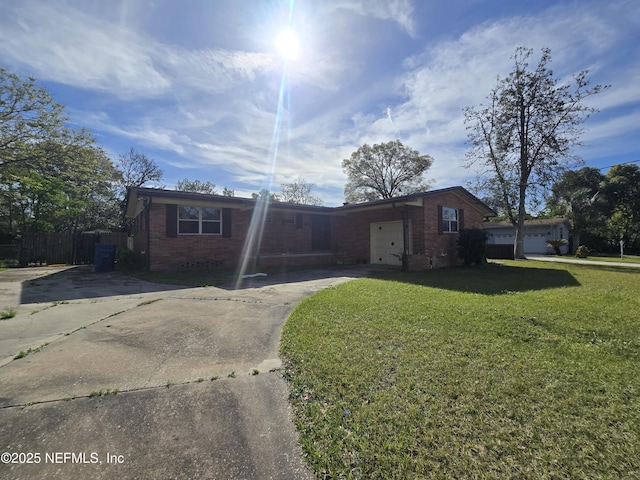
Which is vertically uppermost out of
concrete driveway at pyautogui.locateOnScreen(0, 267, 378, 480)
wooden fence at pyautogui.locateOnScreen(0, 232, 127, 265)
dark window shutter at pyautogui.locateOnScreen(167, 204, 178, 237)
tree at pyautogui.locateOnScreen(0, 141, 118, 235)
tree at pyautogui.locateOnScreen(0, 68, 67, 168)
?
tree at pyautogui.locateOnScreen(0, 68, 67, 168)

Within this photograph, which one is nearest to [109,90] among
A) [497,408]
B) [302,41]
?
[302,41]

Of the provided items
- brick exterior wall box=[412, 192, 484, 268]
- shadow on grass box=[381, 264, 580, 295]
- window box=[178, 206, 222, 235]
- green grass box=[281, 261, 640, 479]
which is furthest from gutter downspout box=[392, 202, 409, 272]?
window box=[178, 206, 222, 235]

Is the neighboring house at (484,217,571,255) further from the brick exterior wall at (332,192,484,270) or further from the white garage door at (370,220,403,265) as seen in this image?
the white garage door at (370,220,403,265)

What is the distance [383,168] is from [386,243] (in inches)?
803

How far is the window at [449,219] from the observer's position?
13.8 metres

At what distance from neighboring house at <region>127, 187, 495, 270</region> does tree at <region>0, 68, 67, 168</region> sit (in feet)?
19.9

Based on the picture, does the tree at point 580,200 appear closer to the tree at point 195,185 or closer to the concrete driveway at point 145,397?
Result: the concrete driveway at point 145,397

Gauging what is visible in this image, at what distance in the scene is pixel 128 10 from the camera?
6.70 m

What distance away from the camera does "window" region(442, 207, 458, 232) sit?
1380 cm

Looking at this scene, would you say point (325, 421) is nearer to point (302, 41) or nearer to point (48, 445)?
point (48, 445)

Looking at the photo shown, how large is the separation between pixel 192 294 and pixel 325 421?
19.5 feet

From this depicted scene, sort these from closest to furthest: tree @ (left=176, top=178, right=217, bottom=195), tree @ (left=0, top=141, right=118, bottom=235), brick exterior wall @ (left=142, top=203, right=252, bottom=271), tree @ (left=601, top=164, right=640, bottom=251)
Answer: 1. brick exterior wall @ (left=142, top=203, right=252, bottom=271)
2. tree @ (left=0, top=141, right=118, bottom=235)
3. tree @ (left=601, top=164, right=640, bottom=251)
4. tree @ (left=176, top=178, right=217, bottom=195)

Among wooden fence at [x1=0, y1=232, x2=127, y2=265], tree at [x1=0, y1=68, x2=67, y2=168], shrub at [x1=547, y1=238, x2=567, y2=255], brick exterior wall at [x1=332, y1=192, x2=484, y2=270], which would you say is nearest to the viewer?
brick exterior wall at [x1=332, y1=192, x2=484, y2=270]

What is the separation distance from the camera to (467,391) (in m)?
2.64
